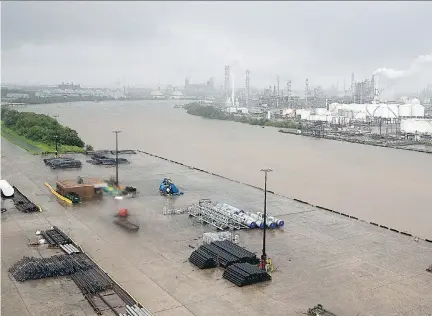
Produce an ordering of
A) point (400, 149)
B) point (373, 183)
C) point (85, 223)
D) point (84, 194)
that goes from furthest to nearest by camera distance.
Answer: point (400, 149)
point (373, 183)
point (84, 194)
point (85, 223)

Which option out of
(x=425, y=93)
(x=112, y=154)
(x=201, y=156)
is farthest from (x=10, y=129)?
(x=425, y=93)

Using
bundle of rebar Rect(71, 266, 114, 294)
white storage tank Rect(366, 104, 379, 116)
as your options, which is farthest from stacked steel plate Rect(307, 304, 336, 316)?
white storage tank Rect(366, 104, 379, 116)

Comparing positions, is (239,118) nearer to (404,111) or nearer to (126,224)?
(404,111)

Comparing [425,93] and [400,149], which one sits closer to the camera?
[400,149]

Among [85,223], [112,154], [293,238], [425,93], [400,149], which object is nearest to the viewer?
[293,238]

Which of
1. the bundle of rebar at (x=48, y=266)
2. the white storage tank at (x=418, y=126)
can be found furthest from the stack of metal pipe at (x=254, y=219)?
the white storage tank at (x=418, y=126)

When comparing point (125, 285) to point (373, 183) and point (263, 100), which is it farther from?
point (263, 100)
